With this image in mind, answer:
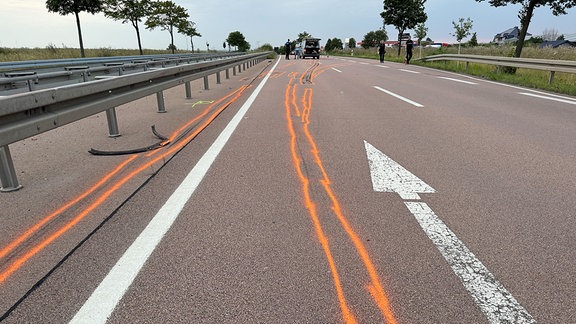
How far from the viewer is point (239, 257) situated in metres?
2.75

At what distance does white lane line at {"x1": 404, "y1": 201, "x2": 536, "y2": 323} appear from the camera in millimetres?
2160

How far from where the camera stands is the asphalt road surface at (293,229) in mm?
2264

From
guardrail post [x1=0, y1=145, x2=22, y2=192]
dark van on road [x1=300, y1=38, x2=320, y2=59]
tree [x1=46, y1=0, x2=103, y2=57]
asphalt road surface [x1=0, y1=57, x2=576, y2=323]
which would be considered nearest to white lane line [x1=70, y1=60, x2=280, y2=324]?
asphalt road surface [x1=0, y1=57, x2=576, y2=323]

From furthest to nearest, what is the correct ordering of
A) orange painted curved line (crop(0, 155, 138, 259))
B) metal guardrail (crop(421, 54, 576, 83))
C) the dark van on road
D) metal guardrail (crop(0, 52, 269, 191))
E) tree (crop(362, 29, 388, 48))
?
tree (crop(362, 29, 388, 48)), the dark van on road, metal guardrail (crop(421, 54, 576, 83)), metal guardrail (crop(0, 52, 269, 191)), orange painted curved line (crop(0, 155, 138, 259))

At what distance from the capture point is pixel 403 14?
51.6 meters

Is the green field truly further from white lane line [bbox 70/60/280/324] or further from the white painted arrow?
white lane line [bbox 70/60/280/324]

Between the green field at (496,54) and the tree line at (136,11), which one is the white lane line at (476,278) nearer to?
the green field at (496,54)

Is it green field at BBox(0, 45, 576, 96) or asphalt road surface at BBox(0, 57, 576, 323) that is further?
green field at BBox(0, 45, 576, 96)

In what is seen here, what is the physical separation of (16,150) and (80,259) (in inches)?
156

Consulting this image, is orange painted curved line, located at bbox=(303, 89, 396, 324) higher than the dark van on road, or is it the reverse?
the dark van on road

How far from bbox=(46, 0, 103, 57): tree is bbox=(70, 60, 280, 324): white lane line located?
38897 millimetres

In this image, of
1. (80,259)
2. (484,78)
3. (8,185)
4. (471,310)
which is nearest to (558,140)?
(471,310)

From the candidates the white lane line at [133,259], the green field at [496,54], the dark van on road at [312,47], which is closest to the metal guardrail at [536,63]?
the green field at [496,54]

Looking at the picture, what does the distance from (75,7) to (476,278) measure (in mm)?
43783
